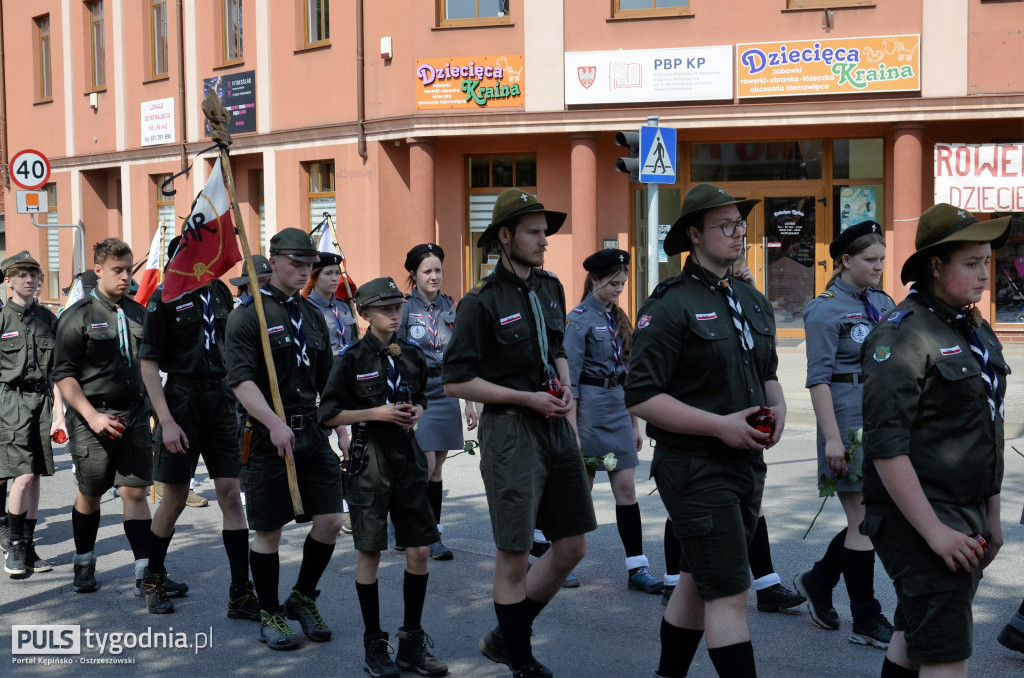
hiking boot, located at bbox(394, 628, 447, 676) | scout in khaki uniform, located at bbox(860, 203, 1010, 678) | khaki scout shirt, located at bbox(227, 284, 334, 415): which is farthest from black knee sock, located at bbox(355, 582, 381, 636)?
scout in khaki uniform, located at bbox(860, 203, 1010, 678)

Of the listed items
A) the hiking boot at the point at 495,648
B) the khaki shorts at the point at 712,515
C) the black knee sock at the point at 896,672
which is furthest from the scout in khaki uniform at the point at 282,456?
the black knee sock at the point at 896,672

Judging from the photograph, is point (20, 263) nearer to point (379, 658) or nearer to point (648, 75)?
point (379, 658)

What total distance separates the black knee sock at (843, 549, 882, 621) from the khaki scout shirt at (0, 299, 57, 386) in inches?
205

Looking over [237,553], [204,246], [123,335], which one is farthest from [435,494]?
[204,246]

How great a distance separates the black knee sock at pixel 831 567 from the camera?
5.64m

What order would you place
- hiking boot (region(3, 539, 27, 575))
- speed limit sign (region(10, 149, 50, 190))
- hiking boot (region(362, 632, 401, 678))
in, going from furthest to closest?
speed limit sign (region(10, 149, 50, 190))
hiking boot (region(3, 539, 27, 575))
hiking boot (region(362, 632, 401, 678))

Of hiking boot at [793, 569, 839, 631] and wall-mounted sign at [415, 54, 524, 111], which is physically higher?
wall-mounted sign at [415, 54, 524, 111]

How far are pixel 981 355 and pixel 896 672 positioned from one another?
109 cm

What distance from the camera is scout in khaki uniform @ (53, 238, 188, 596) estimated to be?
6625mm

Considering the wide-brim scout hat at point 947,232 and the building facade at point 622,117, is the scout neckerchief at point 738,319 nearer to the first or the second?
the wide-brim scout hat at point 947,232

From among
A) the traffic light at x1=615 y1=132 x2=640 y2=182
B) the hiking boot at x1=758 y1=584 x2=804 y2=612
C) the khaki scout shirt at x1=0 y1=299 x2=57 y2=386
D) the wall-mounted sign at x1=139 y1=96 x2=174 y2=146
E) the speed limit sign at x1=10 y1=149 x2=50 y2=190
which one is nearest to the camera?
the hiking boot at x1=758 y1=584 x2=804 y2=612

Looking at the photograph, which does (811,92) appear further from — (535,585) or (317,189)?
(535,585)

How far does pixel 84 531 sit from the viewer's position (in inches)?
265

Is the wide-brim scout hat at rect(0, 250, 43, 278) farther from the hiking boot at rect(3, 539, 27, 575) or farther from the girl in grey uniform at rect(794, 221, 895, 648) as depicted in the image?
the girl in grey uniform at rect(794, 221, 895, 648)
